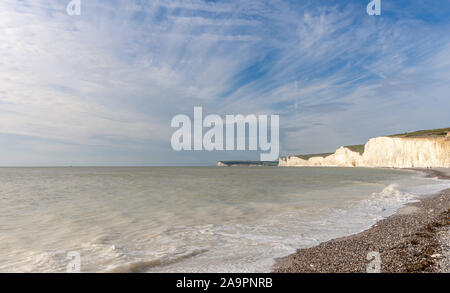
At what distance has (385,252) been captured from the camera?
5805 millimetres

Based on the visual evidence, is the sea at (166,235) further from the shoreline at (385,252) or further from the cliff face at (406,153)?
the cliff face at (406,153)

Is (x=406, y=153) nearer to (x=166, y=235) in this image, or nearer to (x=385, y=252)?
(x=385, y=252)

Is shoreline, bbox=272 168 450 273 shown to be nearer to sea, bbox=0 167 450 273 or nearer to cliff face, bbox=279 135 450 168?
sea, bbox=0 167 450 273

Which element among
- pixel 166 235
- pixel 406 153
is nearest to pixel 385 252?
pixel 166 235

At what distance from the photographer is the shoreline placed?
4.87 m

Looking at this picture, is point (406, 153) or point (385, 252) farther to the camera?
point (406, 153)

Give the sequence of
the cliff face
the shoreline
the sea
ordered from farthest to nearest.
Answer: the cliff face → the sea → the shoreline

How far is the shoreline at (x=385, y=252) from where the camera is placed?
4.87 meters

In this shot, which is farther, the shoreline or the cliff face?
the cliff face

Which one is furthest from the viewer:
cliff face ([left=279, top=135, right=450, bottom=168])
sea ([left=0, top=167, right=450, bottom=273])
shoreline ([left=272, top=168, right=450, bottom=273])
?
cliff face ([left=279, top=135, right=450, bottom=168])

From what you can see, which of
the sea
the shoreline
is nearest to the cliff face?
Answer: the sea

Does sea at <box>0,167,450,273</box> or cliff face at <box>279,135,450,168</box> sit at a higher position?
cliff face at <box>279,135,450,168</box>
